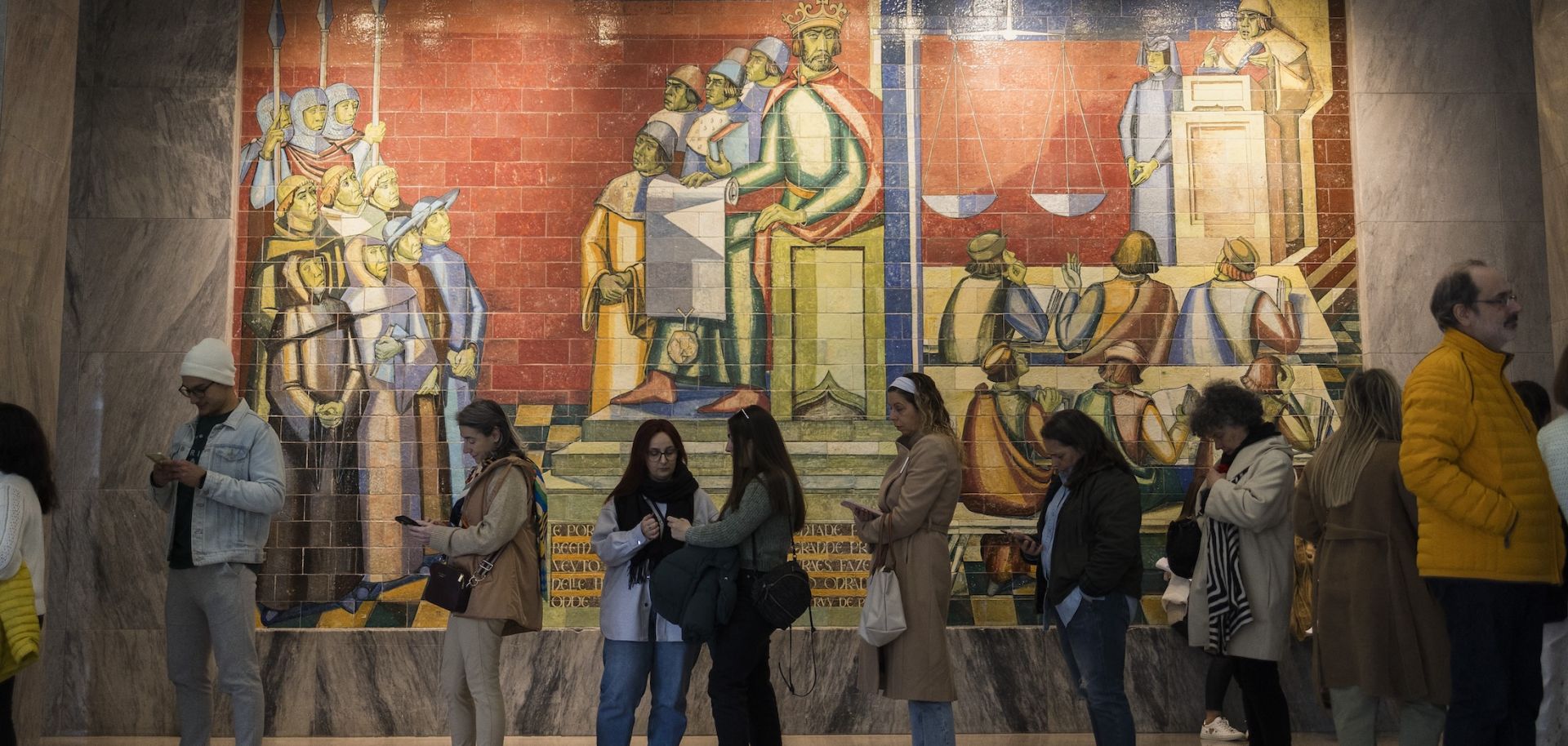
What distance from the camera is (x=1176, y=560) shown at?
18.8 feet

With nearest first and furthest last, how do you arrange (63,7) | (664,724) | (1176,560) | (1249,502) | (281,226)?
(1249,502)
(664,724)
(1176,560)
(63,7)
(281,226)

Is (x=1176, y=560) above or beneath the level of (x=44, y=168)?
beneath

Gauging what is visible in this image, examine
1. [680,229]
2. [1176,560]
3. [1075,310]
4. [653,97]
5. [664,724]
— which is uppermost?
[653,97]

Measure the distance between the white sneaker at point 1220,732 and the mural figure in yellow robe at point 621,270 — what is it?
3.73m

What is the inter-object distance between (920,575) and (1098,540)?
714 mm

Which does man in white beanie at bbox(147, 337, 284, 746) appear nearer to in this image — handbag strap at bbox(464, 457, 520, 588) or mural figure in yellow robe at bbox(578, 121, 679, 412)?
handbag strap at bbox(464, 457, 520, 588)

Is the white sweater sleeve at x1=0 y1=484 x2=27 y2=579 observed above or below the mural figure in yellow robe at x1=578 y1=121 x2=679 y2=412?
below

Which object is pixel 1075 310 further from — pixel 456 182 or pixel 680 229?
pixel 456 182

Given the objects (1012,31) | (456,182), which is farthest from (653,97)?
(1012,31)

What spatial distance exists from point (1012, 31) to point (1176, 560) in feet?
12.2

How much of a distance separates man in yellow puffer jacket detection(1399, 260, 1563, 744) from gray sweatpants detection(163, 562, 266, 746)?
4377 mm

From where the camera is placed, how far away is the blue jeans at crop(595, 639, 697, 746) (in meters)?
5.30

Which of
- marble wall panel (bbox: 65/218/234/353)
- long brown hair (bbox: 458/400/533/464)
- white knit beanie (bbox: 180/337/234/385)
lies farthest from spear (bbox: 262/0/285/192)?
long brown hair (bbox: 458/400/533/464)

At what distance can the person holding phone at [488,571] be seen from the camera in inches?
205
